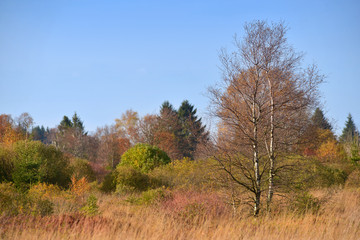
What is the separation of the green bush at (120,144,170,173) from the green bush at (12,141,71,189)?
11.8 feet

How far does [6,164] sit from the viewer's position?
15469mm

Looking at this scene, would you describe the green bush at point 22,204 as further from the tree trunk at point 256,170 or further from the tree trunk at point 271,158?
the tree trunk at point 271,158

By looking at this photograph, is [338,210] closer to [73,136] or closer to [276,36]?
[276,36]

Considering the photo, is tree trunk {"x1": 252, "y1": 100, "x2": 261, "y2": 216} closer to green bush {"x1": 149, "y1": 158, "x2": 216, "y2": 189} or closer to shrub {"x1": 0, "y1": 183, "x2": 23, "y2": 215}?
shrub {"x1": 0, "y1": 183, "x2": 23, "y2": 215}

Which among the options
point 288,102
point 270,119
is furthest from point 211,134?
point 288,102

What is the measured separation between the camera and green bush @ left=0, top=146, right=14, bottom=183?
15.4 metres

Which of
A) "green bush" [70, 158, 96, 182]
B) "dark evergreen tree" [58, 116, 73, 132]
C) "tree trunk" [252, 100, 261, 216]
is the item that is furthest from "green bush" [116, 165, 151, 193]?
"dark evergreen tree" [58, 116, 73, 132]

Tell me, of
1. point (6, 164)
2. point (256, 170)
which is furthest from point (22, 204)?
point (6, 164)

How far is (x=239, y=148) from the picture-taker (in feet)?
26.1

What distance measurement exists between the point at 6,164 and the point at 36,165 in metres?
1.49

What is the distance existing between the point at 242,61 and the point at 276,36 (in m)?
1.06

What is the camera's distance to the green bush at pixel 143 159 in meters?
18.4

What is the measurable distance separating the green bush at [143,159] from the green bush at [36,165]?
11.8ft

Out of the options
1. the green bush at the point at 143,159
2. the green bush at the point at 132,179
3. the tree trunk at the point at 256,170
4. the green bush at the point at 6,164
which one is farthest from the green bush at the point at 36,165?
the tree trunk at the point at 256,170
